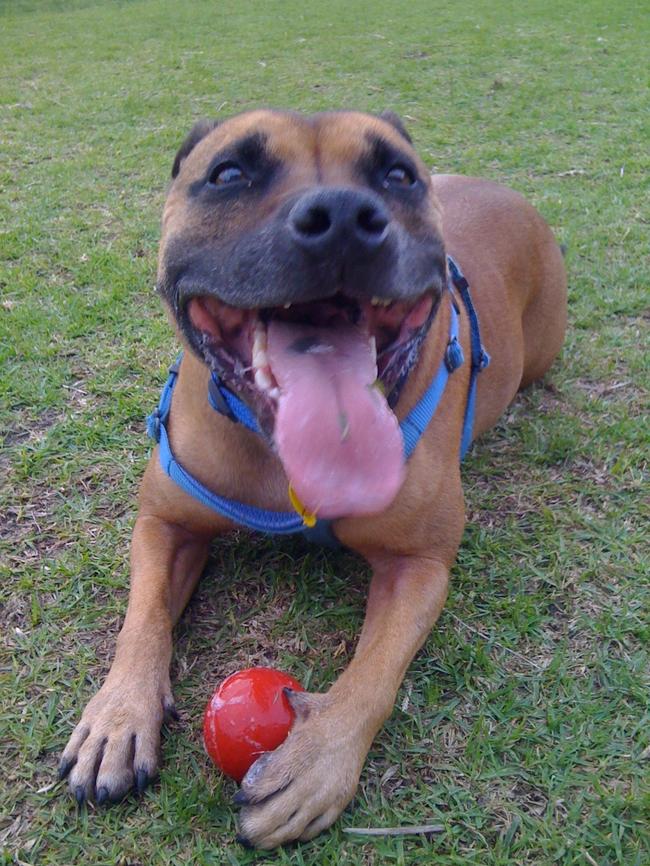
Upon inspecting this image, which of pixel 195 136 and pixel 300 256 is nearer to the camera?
pixel 300 256

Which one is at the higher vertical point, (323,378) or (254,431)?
(323,378)

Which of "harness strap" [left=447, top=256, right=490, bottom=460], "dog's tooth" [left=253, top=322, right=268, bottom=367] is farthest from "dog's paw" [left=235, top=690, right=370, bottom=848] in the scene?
"harness strap" [left=447, top=256, right=490, bottom=460]

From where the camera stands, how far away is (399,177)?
2453 mm

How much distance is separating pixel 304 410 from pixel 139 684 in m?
0.84

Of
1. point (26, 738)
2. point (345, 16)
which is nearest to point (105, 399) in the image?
point (26, 738)

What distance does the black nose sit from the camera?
73.4 inches

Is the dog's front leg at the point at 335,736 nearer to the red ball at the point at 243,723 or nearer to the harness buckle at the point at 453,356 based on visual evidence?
the red ball at the point at 243,723

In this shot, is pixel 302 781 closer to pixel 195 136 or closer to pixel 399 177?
pixel 399 177

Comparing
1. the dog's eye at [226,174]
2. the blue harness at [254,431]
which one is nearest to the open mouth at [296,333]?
the blue harness at [254,431]

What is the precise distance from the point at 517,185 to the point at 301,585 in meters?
4.32

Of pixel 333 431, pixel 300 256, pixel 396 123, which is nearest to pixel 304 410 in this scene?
pixel 333 431

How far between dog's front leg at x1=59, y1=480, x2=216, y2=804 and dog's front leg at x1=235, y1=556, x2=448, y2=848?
0.32 meters

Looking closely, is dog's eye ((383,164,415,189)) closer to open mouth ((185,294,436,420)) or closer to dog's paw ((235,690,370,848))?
open mouth ((185,294,436,420))

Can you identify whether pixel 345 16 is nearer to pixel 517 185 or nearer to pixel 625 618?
pixel 517 185
